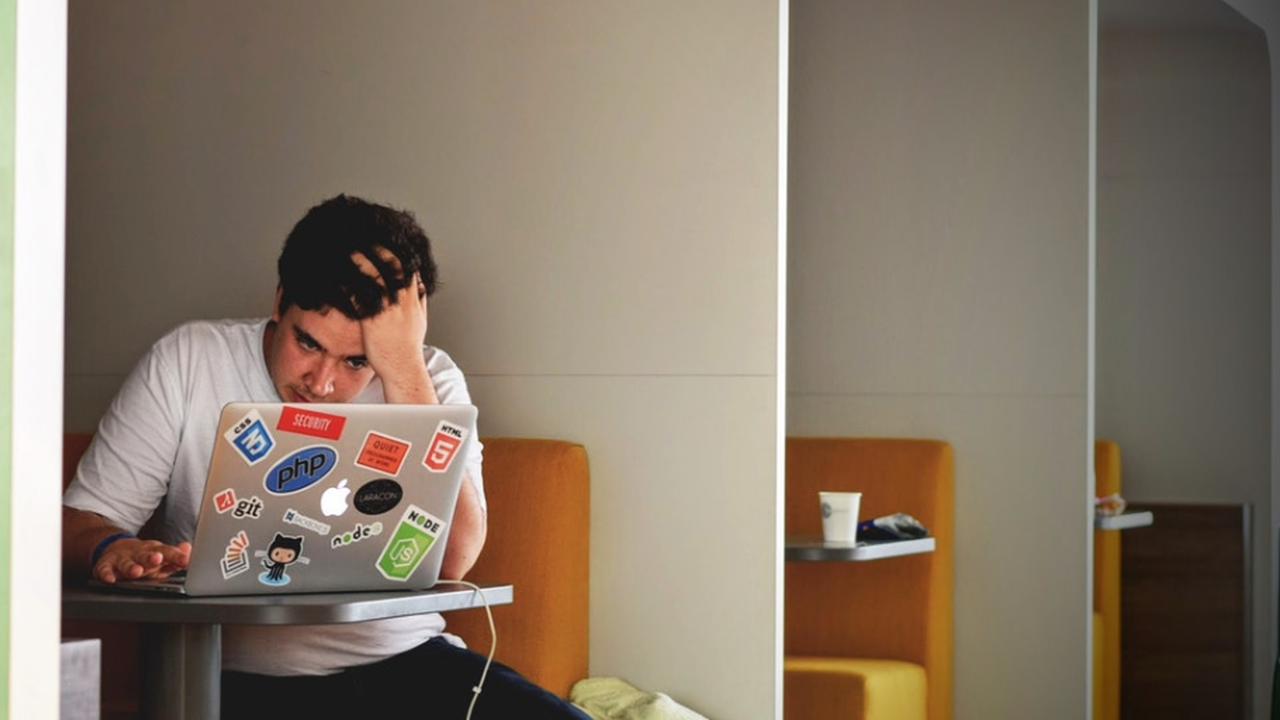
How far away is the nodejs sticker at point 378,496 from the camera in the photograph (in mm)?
2158

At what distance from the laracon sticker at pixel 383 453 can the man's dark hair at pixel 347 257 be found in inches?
25.2

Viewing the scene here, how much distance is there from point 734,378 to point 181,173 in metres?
1.26

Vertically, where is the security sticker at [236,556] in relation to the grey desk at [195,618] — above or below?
above

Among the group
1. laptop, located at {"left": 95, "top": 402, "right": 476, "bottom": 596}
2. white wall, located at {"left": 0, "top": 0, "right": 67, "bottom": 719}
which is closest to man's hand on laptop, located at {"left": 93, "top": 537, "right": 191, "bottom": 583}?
laptop, located at {"left": 95, "top": 402, "right": 476, "bottom": 596}

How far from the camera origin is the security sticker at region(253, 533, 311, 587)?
6.90ft

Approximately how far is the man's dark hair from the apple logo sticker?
666 millimetres

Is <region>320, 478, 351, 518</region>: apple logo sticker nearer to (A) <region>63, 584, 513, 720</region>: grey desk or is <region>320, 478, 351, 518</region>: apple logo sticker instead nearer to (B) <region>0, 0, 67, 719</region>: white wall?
(A) <region>63, 584, 513, 720</region>: grey desk

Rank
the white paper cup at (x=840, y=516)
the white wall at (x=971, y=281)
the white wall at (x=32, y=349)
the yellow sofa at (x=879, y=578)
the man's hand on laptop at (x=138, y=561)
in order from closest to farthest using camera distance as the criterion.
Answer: the white wall at (x=32, y=349) < the man's hand on laptop at (x=138, y=561) < the white paper cup at (x=840, y=516) < the yellow sofa at (x=879, y=578) < the white wall at (x=971, y=281)

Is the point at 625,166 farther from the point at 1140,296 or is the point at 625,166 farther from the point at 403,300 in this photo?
the point at 1140,296

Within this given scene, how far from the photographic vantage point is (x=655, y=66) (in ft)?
10.6

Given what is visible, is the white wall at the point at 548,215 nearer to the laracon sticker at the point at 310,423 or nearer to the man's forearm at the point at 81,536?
the man's forearm at the point at 81,536

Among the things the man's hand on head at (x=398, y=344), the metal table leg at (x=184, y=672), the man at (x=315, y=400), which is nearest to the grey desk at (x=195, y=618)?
the metal table leg at (x=184, y=672)

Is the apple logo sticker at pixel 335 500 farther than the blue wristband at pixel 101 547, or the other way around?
the blue wristband at pixel 101 547

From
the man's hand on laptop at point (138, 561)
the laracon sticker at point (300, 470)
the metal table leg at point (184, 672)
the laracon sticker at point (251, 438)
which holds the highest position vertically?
the laracon sticker at point (251, 438)
